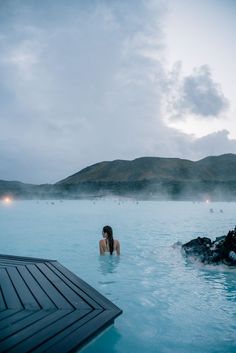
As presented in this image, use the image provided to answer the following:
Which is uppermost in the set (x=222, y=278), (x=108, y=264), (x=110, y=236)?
(x=110, y=236)

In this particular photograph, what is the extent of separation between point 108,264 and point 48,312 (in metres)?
6.85

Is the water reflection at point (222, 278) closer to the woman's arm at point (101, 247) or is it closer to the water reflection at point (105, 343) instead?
the water reflection at point (105, 343)

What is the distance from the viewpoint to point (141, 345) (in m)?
5.20

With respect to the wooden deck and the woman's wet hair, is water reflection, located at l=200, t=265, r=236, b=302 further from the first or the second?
the wooden deck

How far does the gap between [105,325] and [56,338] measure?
802 mm

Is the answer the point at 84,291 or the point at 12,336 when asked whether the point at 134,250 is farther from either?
the point at 12,336

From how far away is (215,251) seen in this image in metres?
11.4

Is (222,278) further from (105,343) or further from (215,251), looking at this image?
(105,343)

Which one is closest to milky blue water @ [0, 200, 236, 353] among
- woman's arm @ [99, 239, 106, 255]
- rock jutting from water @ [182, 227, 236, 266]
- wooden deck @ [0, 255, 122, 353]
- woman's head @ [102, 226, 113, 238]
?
woman's arm @ [99, 239, 106, 255]

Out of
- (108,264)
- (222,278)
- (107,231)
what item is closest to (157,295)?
(222,278)

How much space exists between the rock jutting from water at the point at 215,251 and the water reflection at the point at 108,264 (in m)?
2.68

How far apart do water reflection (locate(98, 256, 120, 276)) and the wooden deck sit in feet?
11.6

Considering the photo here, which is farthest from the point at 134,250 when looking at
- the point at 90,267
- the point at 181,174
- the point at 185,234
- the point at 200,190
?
the point at 181,174

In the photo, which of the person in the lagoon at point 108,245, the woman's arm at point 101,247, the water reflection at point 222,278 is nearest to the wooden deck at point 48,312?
the water reflection at point 222,278
